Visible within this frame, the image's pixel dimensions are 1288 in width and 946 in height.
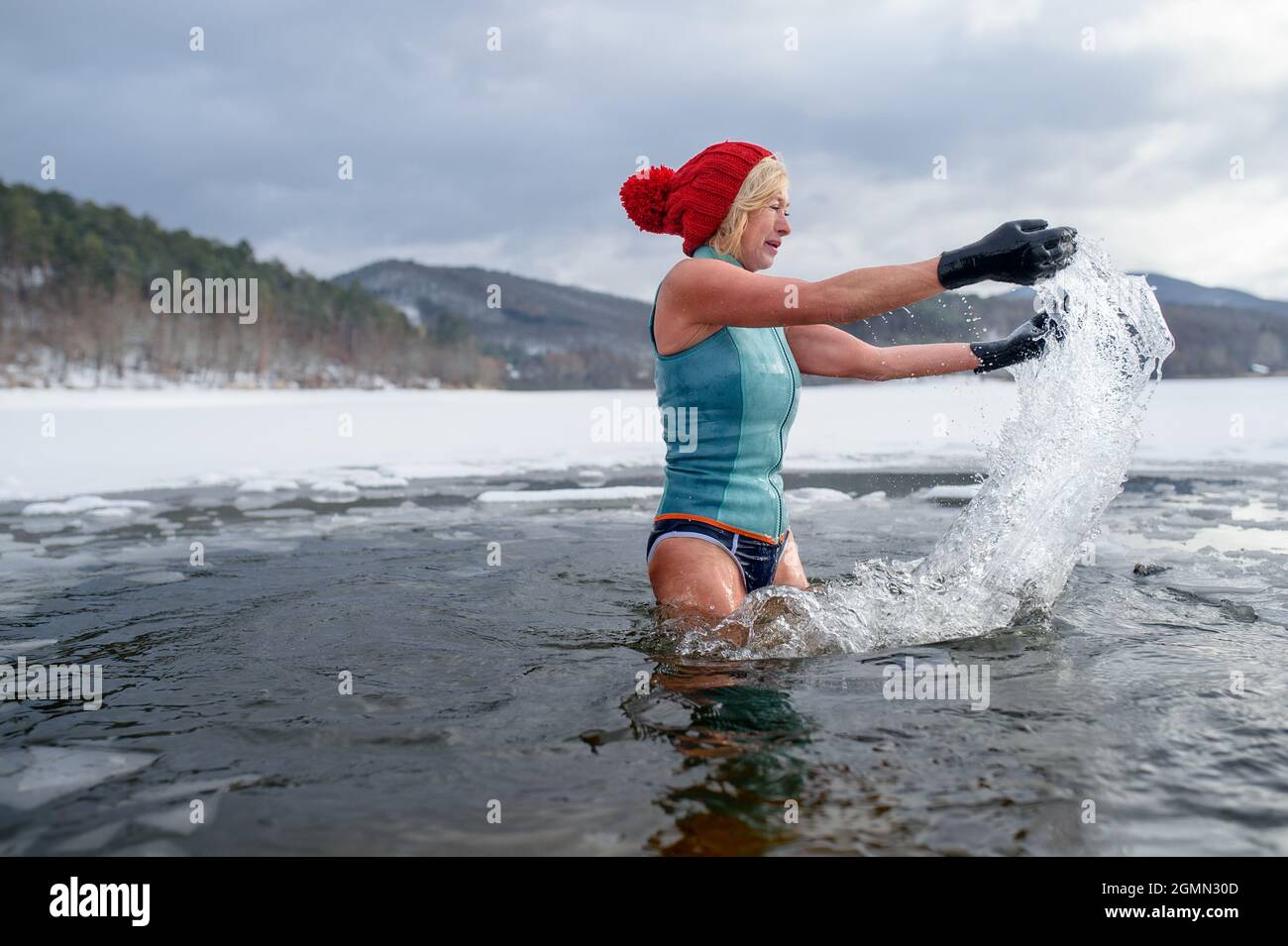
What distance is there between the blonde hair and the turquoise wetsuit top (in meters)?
0.09

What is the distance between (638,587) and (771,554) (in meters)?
1.07

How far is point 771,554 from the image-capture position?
3424 mm

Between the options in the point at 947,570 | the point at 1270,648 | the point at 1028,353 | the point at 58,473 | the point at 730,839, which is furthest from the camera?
the point at 58,473

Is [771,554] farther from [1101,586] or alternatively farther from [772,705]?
[1101,586]

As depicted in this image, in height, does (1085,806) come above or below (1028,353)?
below

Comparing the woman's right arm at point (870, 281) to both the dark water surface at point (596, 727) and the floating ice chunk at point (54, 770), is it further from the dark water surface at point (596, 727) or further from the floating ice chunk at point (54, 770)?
the floating ice chunk at point (54, 770)

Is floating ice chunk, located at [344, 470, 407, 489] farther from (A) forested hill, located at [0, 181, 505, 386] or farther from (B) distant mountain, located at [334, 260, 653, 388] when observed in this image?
(B) distant mountain, located at [334, 260, 653, 388]

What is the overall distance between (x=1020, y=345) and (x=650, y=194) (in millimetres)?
1587

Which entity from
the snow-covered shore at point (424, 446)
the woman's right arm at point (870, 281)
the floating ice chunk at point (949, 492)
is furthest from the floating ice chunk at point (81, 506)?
the floating ice chunk at point (949, 492)

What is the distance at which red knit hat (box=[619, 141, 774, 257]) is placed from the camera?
10.4 ft

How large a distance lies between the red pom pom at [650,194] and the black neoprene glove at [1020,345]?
4.56 ft

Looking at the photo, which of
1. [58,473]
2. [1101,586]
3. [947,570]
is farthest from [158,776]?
[58,473]

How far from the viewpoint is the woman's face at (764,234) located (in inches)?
126
